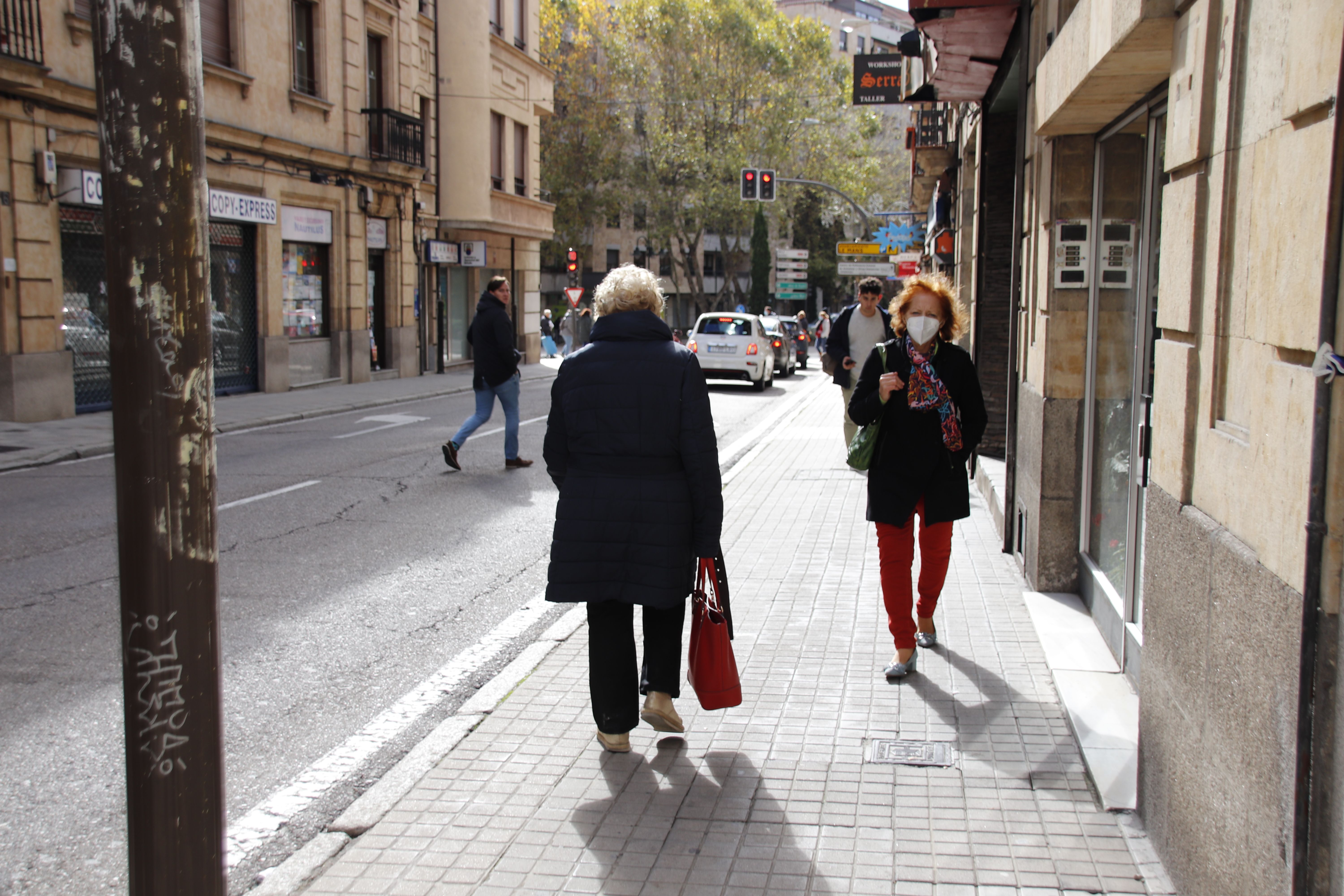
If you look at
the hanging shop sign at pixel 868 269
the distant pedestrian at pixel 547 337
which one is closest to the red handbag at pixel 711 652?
the hanging shop sign at pixel 868 269

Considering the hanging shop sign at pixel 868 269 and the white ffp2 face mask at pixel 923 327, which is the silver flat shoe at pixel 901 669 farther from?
the hanging shop sign at pixel 868 269

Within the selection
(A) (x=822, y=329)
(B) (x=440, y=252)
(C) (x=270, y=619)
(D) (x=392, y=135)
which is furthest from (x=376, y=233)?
(C) (x=270, y=619)

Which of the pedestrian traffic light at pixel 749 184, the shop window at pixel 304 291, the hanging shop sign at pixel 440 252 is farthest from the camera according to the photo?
the pedestrian traffic light at pixel 749 184

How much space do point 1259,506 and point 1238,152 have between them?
936 mm

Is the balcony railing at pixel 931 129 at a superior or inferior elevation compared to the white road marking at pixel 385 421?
superior

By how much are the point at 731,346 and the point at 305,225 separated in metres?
8.81

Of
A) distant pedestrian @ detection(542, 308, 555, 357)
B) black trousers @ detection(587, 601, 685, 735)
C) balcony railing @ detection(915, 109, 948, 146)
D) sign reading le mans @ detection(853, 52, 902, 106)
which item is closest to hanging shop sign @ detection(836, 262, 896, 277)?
sign reading le mans @ detection(853, 52, 902, 106)

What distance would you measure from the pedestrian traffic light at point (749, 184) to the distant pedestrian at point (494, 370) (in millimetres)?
18477

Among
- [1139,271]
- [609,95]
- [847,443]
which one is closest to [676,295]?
[609,95]

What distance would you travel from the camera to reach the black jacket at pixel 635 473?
13.7ft

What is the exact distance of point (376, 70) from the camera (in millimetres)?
26156

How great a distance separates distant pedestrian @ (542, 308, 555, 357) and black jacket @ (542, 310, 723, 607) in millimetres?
34975

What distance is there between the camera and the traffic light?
30203 mm

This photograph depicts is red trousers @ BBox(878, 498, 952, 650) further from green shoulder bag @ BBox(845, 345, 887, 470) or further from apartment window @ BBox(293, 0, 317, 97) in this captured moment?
apartment window @ BBox(293, 0, 317, 97)
